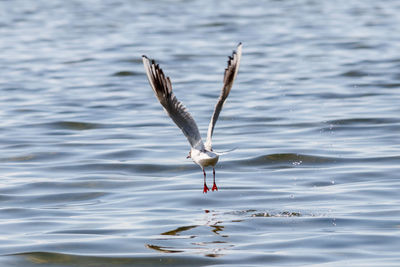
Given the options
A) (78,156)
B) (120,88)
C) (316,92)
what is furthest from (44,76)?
(78,156)

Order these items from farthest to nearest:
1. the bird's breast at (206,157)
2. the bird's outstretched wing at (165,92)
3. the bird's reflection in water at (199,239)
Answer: the bird's reflection in water at (199,239) → the bird's breast at (206,157) → the bird's outstretched wing at (165,92)

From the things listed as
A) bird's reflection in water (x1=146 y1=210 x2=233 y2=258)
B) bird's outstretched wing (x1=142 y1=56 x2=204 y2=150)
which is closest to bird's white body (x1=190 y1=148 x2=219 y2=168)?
bird's outstretched wing (x1=142 y1=56 x2=204 y2=150)

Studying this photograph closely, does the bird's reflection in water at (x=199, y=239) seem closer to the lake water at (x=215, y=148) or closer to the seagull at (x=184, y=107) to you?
the lake water at (x=215, y=148)

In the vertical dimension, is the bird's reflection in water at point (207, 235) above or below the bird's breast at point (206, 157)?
below

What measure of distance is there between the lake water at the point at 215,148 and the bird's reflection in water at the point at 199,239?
2cm

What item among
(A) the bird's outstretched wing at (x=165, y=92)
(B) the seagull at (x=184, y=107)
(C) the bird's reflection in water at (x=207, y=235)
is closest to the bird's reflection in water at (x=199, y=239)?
(C) the bird's reflection in water at (x=207, y=235)

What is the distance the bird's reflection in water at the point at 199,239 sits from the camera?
306 inches

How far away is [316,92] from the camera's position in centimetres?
1823

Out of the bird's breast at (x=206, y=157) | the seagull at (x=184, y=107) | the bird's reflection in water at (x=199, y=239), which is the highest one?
the seagull at (x=184, y=107)

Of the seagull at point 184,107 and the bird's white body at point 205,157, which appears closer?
the seagull at point 184,107

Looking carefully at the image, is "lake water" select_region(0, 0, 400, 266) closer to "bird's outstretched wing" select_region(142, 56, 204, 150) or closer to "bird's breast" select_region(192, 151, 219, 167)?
"bird's breast" select_region(192, 151, 219, 167)

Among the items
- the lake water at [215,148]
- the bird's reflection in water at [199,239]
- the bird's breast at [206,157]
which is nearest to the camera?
the bird's breast at [206,157]

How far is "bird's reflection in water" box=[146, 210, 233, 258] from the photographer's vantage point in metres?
7.77

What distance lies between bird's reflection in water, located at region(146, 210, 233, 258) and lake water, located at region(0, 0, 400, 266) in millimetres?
19
